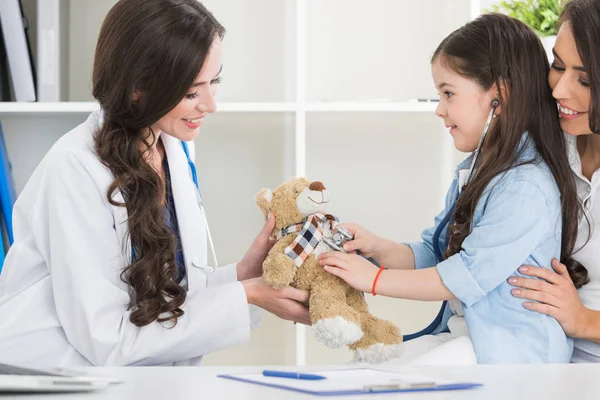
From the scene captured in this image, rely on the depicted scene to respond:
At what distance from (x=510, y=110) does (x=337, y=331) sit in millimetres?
597

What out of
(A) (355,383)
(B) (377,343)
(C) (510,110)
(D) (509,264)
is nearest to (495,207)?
(D) (509,264)

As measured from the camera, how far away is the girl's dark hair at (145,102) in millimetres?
1464

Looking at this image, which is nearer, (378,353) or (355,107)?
(378,353)

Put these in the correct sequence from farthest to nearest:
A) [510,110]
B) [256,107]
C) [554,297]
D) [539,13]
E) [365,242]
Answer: [256,107] < [539,13] < [365,242] < [510,110] < [554,297]

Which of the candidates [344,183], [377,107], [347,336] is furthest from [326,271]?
[344,183]

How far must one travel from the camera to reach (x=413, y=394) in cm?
74

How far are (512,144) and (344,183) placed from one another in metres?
0.95

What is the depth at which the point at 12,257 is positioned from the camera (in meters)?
1.46

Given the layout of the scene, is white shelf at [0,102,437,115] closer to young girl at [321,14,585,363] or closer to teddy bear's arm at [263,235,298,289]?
young girl at [321,14,585,363]

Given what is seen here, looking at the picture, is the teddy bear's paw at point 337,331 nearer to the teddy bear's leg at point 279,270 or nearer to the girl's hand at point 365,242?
the teddy bear's leg at point 279,270

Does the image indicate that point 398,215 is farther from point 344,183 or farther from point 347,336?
point 347,336

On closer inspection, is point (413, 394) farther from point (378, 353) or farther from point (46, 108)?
point (46, 108)

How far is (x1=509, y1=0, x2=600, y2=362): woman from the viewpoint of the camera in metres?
1.50

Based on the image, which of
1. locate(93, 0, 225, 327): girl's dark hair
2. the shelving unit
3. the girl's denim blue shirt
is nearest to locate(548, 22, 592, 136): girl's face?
the girl's denim blue shirt
